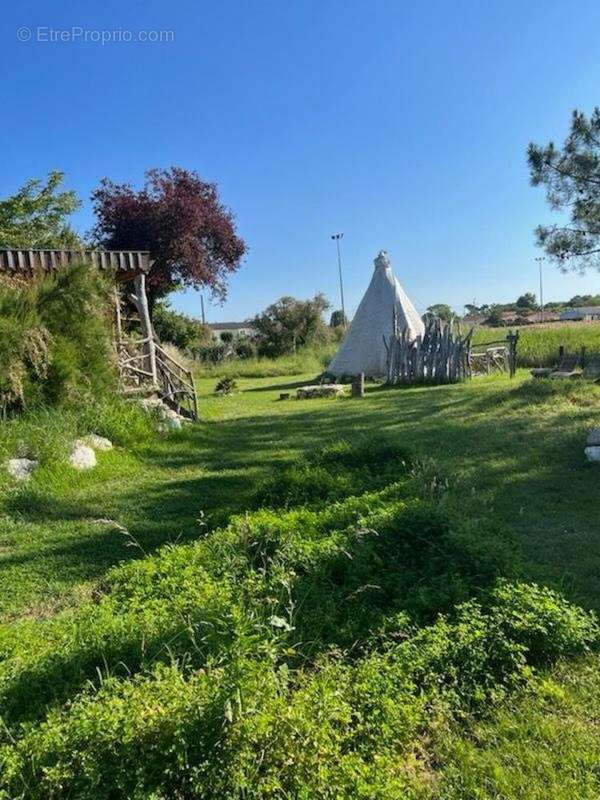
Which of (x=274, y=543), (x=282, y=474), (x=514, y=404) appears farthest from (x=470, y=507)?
(x=514, y=404)

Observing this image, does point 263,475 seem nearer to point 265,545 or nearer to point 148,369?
point 265,545

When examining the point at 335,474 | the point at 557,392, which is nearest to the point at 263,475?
the point at 335,474

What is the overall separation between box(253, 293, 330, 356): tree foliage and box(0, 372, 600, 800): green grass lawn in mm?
22894

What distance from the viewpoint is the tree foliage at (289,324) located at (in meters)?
32.9

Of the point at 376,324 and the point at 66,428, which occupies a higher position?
the point at 376,324

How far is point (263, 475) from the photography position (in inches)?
249

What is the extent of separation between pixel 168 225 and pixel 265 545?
17180 mm

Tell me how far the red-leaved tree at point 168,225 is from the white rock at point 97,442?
12.5 metres

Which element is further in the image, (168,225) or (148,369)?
(168,225)

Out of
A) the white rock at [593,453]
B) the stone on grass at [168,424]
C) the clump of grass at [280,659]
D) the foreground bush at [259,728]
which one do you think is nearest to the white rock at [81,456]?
the stone on grass at [168,424]

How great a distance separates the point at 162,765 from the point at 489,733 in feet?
3.78

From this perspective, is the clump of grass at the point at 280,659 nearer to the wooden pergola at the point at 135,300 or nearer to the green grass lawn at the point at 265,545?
the green grass lawn at the point at 265,545

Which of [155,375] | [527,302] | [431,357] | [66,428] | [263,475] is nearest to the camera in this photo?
[263,475]

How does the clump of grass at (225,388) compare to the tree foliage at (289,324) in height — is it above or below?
below
